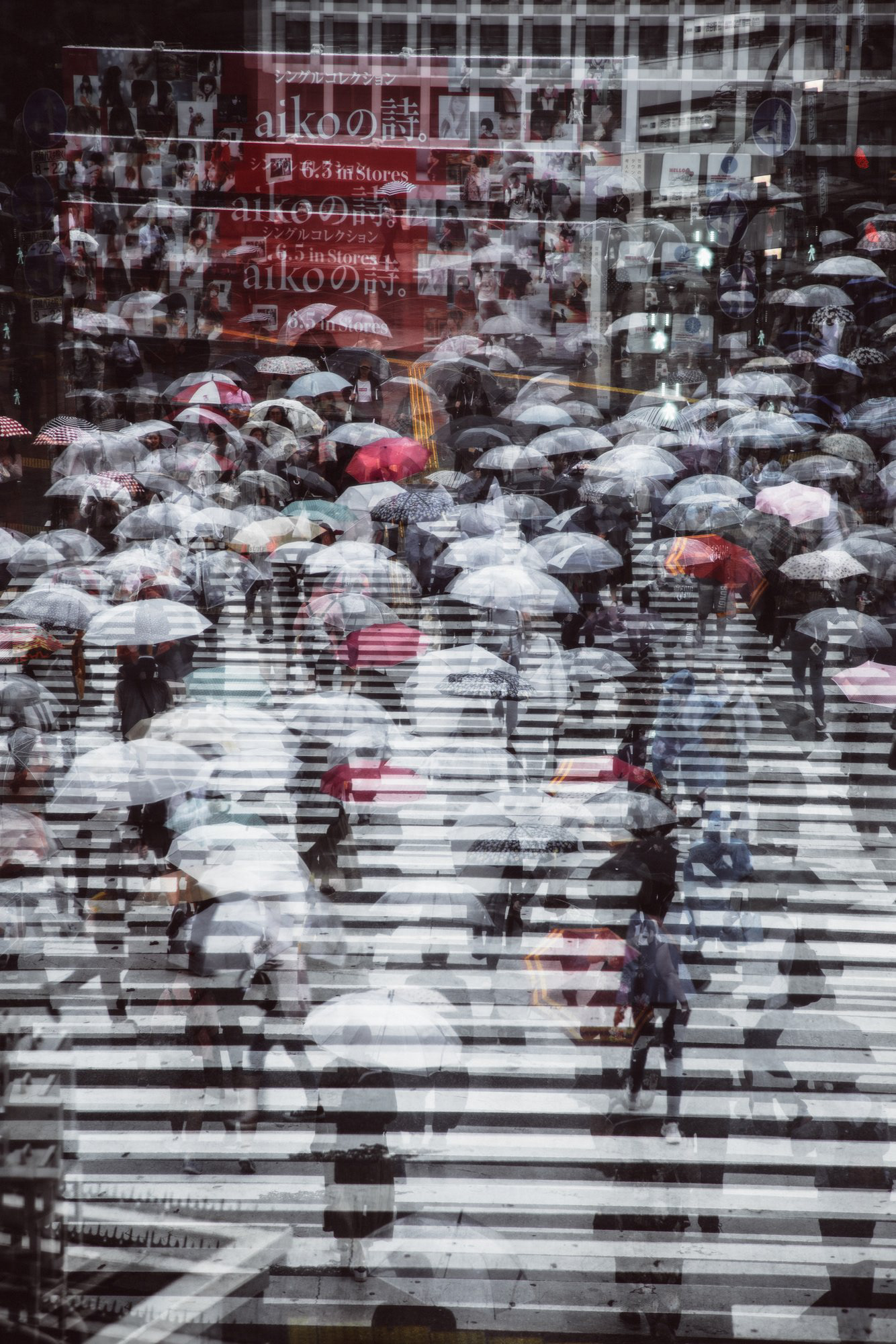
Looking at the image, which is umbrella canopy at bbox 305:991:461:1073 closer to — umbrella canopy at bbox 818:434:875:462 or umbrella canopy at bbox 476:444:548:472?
umbrella canopy at bbox 476:444:548:472

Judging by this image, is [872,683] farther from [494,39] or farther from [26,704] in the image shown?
[494,39]

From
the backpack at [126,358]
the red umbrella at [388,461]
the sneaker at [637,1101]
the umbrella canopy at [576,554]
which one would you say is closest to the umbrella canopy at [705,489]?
the umbrella canopy at [576,554]

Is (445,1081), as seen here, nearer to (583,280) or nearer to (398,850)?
(398,850)

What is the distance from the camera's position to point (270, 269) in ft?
58.2

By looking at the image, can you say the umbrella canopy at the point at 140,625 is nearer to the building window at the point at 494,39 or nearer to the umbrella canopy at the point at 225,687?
the umbrella canopy at the point at 225,687

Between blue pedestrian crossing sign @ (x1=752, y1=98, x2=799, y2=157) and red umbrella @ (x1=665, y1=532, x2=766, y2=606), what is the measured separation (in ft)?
30.2

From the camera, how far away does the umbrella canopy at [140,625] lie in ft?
22.5

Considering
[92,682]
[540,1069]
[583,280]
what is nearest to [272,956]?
[540,1069]

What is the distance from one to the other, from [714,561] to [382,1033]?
5.89 m

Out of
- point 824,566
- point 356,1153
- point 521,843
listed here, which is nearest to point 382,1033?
point 356,1153

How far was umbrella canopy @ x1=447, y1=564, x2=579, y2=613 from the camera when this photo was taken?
305 inches

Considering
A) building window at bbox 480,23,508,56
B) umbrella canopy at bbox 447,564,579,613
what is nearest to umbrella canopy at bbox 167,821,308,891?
umbrella canopy at bbox 447,564,579,613

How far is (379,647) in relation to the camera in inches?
282

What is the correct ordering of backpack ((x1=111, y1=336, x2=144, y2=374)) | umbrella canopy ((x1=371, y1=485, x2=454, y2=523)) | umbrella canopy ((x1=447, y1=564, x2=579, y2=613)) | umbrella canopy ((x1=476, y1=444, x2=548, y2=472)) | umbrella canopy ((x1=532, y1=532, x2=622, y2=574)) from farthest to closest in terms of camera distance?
backpack ((x1=111, y1=336, x2=144, y2=374)) → umbrella canopy ((x1=476, y1=444, x2=548, y2=472)) → umbrella canopy ((x1=371, y1=485, x2=454, y2=523)) → umbrella canopy ((x1=532, y1=532, x2=622, y2=574)) → umbrella canopy ((x1=447, y1=564, x2=579, y2=613))
